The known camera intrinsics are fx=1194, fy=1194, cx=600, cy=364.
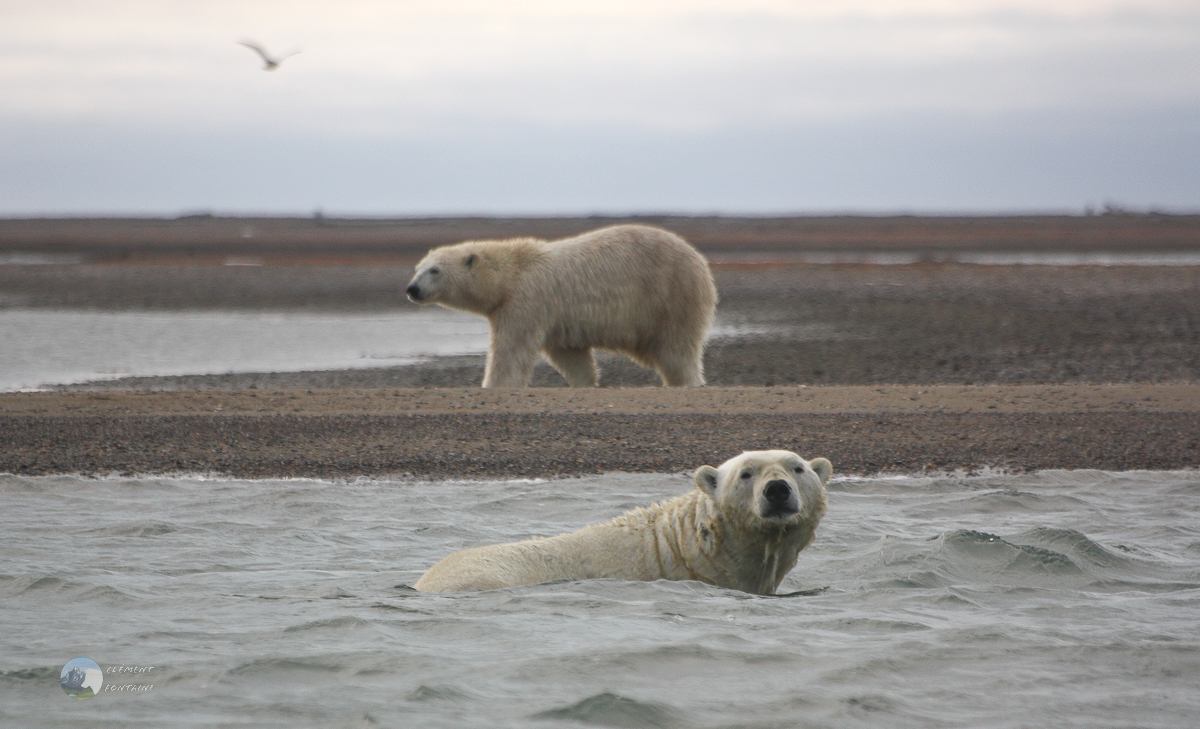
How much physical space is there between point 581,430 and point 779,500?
573 cm

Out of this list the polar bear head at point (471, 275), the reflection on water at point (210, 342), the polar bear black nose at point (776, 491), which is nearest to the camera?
the polar bear black nose at point (776, 491)

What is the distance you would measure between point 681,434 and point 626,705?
20.3 feet

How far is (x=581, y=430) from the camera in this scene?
427 inches

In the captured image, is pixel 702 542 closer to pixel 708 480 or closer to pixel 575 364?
pixel 708 480

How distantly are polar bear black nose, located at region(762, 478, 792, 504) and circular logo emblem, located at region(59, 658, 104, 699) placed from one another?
2.80 meters

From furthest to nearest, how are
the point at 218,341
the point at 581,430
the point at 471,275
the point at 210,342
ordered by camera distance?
the point at 218,341, the point at 210,342, the point at 471,275, the point at 581,430

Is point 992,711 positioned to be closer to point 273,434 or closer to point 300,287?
point 273,434

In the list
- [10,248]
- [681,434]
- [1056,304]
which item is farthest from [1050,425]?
[10,248]

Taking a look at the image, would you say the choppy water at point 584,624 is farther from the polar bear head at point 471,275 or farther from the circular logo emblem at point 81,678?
the polar bear head at point 471,275

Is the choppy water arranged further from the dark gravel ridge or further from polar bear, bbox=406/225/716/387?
polar bear, bbox=406/225/716/387

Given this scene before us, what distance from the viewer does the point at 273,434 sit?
421 inches

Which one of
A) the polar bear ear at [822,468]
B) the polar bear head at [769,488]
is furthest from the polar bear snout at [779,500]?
the polar bear ear at [822,468]

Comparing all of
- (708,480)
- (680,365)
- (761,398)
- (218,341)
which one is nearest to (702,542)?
(708,480)

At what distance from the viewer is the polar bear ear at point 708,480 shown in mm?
5559
